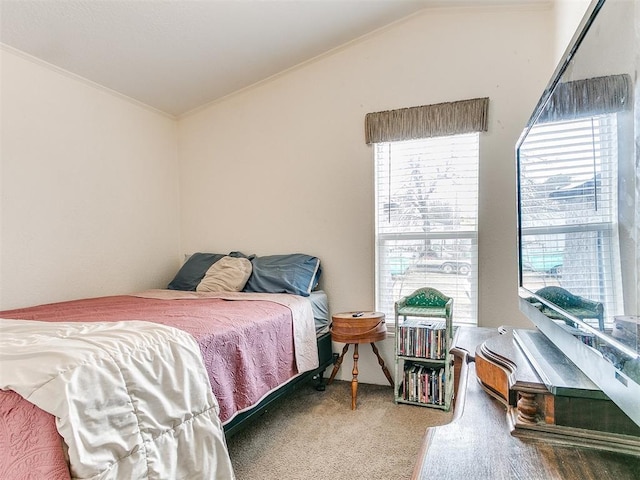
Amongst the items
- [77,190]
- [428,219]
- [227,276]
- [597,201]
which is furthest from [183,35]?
[597,201]

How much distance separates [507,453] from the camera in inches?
25.2

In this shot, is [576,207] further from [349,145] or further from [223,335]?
[349,145]

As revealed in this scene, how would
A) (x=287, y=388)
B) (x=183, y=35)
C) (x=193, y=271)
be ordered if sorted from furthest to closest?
(x=193, y=271) < (x=183, y=35) < (x=287, y=388)

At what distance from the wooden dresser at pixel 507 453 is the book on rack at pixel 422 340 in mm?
1739

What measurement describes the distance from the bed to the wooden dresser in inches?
37.7

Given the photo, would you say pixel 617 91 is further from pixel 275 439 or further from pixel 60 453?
pixel 275 439

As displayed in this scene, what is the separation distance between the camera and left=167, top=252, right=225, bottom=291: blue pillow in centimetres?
314

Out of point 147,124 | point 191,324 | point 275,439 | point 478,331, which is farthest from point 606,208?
point 147,124

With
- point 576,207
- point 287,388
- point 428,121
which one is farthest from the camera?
point 428,121

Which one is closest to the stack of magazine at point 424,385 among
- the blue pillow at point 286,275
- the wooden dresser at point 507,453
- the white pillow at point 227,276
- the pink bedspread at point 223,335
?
the pink bedspread at point 223,335

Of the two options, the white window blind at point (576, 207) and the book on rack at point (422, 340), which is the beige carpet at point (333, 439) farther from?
the white window blind at point (576, 207)

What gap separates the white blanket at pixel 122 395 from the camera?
1.03 meters

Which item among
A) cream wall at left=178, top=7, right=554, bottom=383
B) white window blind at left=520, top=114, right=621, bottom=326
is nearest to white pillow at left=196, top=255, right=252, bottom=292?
cream wall at left=178, top=7, right=554, bottom=383

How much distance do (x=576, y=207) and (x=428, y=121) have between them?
2.09 m
